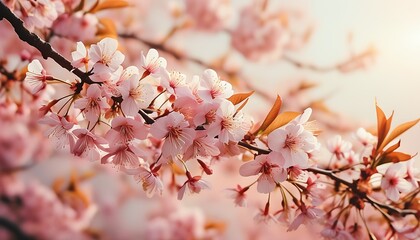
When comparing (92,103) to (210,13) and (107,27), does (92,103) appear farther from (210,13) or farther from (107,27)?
(210,13)

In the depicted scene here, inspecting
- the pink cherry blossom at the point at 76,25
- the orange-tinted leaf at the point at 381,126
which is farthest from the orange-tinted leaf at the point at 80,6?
the orange-tinted leaf at the point at 381,126

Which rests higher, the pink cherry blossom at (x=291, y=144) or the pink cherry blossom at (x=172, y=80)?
the pink cherry blossom at (x=172, y=80)

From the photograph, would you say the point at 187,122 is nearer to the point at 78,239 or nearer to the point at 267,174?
the point at 267,174

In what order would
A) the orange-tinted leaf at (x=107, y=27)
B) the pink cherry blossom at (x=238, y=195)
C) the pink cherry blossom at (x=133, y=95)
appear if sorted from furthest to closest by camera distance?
the orange-tinted leaf at (x=107, y=27)
the pink cherry blossom at (x=238, y=195)
the pink cherry blossom at (x=133, y=95)

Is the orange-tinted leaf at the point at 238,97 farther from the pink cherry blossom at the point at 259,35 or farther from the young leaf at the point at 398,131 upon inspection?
the pink cherry blossom at the point at 259,35

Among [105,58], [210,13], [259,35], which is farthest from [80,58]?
[210,13]

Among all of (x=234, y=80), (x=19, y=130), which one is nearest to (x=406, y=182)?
(x=234, y=80)

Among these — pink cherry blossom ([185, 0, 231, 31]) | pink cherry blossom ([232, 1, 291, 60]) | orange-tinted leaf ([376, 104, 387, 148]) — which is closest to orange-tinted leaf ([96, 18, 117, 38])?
orange-tinted leaf ([376, 104, 387, 148])
